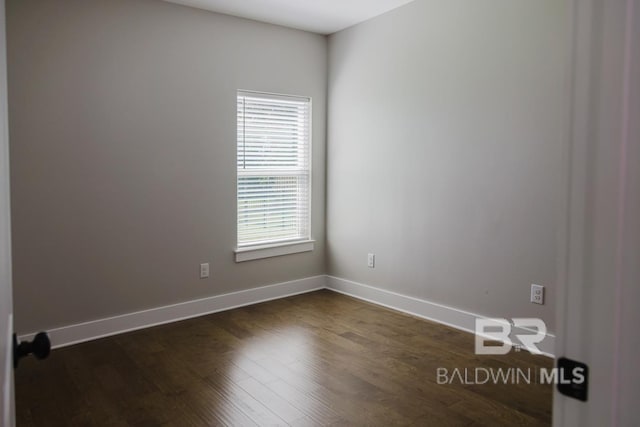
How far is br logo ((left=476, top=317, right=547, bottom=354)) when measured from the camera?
307cm

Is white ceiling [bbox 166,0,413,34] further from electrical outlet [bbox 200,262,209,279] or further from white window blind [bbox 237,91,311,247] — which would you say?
electrical outlet [bbox 200,262,209,279]

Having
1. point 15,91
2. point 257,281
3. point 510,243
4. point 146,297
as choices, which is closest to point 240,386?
point 146,297

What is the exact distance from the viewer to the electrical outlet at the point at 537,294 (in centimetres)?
301

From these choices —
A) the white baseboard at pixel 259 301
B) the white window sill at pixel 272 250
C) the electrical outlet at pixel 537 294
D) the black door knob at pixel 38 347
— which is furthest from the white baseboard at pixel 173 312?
the black door knob at pixel 38 347

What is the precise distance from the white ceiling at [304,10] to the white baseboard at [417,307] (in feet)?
7.98

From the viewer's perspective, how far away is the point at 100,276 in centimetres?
336

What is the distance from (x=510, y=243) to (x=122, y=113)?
295 centimetres

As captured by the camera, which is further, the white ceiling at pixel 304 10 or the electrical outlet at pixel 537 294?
the white ceiling at pixel 304 10

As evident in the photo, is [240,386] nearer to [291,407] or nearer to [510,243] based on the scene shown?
[291,407]

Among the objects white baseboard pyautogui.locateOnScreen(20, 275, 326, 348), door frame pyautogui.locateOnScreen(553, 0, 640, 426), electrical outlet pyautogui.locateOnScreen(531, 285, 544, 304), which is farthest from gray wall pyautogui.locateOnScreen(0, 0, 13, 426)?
electrical outlet pyautogui.locateOnScreen(531, 285, 544, 304)

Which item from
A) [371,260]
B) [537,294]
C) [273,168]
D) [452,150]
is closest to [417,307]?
[371,260]

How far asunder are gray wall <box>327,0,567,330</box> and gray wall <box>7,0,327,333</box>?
898mm

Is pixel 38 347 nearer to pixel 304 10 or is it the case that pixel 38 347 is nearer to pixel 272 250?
pixel 272 250

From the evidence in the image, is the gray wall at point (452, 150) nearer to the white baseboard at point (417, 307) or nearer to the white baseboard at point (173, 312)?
the white baseboard at point (417, 307)
